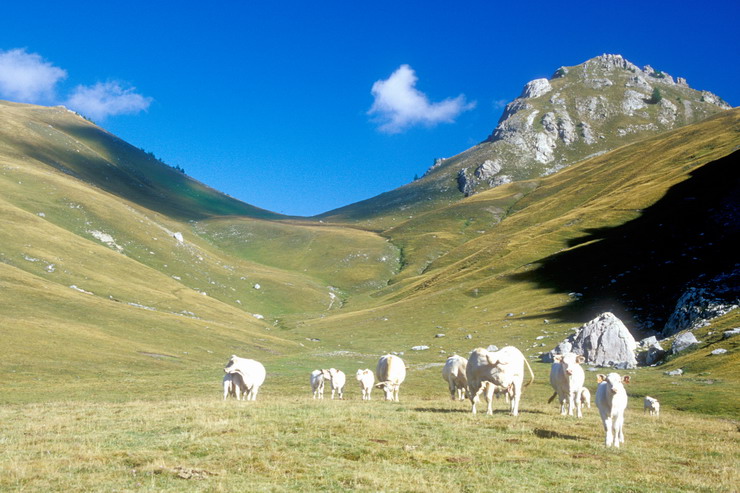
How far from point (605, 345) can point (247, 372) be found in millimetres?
42859

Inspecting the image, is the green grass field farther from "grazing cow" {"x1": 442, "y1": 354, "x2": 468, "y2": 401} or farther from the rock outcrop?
the rock outcrop

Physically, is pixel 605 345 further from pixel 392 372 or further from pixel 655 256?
pixel 655 256

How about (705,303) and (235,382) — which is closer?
(235,382)

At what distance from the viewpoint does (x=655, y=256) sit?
9569 cm

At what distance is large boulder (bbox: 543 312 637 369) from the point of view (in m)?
59.5

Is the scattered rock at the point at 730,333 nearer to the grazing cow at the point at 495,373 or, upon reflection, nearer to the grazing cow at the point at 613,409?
the grazing cow at the point at 495,373

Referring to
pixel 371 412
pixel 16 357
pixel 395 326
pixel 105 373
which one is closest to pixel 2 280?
pixel 16 357

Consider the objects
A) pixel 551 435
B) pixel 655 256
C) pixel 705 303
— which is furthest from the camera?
pixel 655 256

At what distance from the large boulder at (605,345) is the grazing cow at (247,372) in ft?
118

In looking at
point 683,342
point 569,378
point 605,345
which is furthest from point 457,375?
point 683,342

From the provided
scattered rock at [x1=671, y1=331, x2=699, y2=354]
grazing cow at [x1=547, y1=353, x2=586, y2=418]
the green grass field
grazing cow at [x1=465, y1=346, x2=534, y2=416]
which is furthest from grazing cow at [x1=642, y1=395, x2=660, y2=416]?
scattered rock at [x1=671, y1=331, x2=699, y2=354]

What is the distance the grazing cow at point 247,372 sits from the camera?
31984mm

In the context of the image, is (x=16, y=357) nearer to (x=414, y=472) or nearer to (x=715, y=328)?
(x=414, y=472)

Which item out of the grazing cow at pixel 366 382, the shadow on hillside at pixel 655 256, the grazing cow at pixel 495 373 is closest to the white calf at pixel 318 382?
the grazing cow at pixel 366 382
